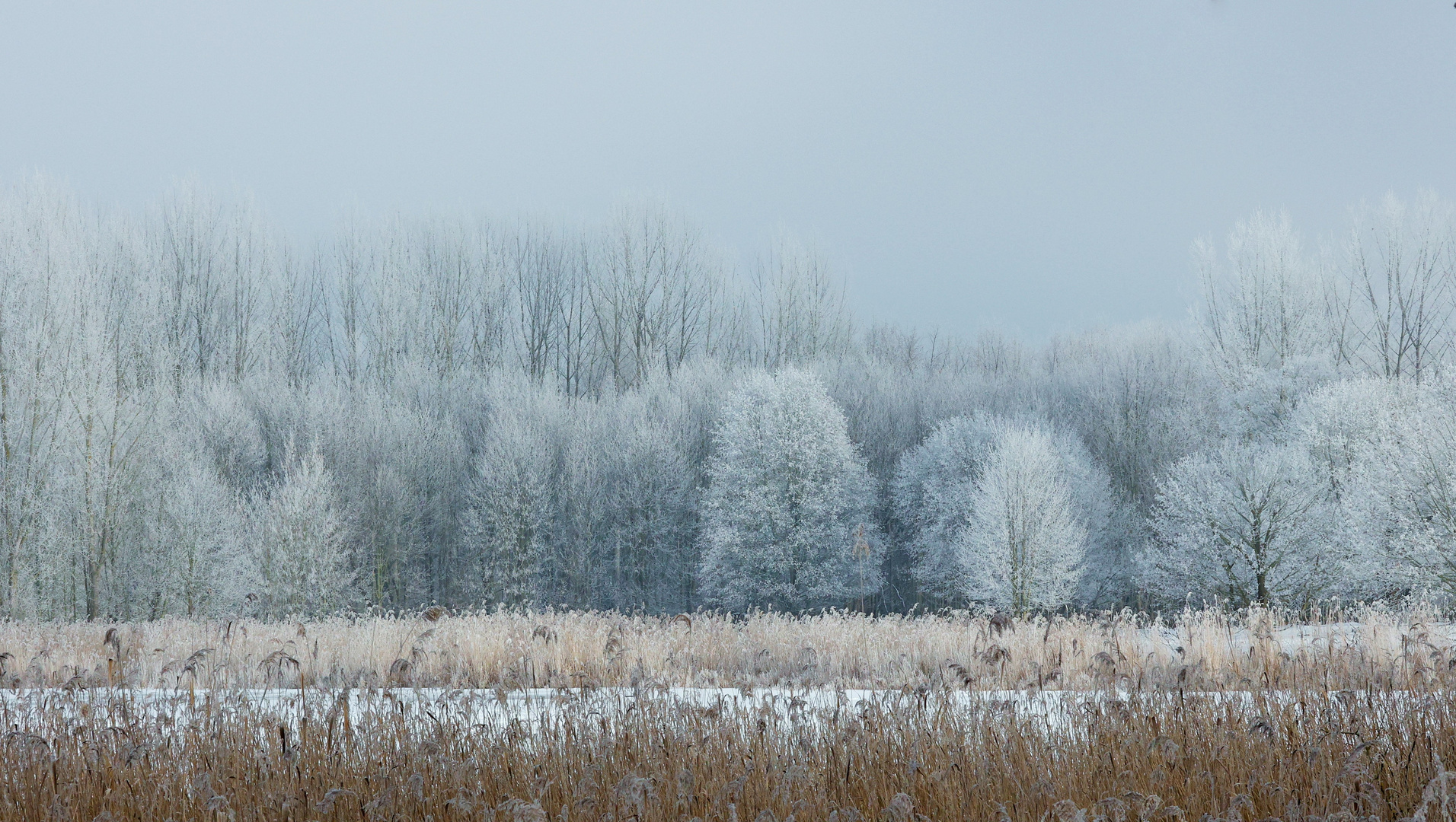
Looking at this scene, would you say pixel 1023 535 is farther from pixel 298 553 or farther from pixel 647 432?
pixel 298 553

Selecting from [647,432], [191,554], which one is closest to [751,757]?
[191,554]

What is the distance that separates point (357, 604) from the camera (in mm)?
34000

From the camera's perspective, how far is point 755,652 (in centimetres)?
1147

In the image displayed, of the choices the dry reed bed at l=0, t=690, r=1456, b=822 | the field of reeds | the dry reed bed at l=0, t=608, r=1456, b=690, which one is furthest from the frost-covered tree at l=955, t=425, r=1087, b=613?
the dry reed bed at l=0, t=690, r=1456, b=822

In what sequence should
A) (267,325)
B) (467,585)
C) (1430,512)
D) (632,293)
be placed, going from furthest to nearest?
(632,293)
(267,325)
(467,585)
(1430,512)

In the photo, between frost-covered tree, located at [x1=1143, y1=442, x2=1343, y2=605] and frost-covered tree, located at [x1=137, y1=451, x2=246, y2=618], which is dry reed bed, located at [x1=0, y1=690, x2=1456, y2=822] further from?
frost-covered tree, located at [x1=137, y1=451, x2=246, y2=618]

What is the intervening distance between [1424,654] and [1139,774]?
7429mm

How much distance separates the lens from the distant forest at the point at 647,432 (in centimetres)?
2698

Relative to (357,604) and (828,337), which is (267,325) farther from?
(828,337)

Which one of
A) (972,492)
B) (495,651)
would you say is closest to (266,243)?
(972,492)

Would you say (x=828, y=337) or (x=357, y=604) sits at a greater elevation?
(x=828, y=337)

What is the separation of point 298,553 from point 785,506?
630 inches

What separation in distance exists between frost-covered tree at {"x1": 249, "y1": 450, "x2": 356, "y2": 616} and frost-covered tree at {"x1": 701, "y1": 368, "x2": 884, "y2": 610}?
12.5m

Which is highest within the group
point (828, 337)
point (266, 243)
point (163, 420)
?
point (266, 243)
